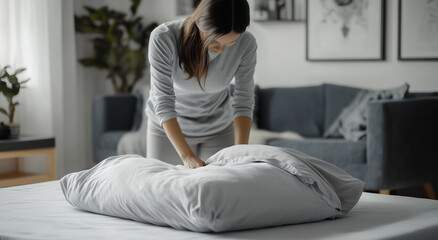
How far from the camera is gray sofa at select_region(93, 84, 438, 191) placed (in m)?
3.98

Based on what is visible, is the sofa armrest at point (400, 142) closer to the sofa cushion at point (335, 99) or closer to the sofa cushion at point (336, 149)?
the sofa cushion at point (336, 149)

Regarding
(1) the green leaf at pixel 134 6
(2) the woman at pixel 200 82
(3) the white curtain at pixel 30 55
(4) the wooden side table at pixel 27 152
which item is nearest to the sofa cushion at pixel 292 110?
(1) the green leaf at pixel 134 6

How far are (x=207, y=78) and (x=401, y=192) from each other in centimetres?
253

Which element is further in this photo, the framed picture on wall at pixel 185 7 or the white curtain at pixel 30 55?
the framed picture on wall at pixel 185 7

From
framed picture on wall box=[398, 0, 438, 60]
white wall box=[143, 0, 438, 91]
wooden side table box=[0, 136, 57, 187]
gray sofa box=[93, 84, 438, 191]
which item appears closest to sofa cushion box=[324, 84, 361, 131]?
gray sofa box=[93, 84, 438, 191]

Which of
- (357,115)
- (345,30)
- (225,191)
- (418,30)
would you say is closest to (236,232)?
(225,191)

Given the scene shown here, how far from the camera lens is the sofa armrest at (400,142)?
3.97 m

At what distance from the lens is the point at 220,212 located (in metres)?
1.75

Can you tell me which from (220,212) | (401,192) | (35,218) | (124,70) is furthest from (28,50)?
(220,212)

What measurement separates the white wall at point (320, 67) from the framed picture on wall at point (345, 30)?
5 centimetres

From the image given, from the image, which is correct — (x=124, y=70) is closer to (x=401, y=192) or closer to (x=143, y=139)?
(x=143, y=139)

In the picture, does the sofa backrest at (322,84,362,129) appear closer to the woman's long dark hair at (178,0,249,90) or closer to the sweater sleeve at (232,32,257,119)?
the sweater sleeve at (232,32,257,119)

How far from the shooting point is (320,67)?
5.22 metres

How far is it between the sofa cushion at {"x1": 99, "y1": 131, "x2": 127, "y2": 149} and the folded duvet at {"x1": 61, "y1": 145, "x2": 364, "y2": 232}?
300 centimetres
